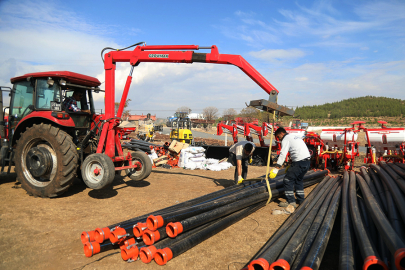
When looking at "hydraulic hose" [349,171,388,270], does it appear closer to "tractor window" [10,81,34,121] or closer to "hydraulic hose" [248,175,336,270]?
"hydraulic hose" [248,175,336,270]

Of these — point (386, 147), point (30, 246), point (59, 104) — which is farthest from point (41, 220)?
point (386, 147)

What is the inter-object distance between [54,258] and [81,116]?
142 inches

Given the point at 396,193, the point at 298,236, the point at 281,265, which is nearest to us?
the point at 281,265

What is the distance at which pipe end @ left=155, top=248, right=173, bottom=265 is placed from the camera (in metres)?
2.92

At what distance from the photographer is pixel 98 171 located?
4.81m

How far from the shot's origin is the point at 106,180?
4.60m

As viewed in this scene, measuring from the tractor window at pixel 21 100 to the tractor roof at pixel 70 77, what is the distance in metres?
0.17

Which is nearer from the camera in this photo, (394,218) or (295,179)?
(394,218)

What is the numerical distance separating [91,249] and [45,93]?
397 centimetres

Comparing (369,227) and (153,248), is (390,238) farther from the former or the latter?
(153,248)

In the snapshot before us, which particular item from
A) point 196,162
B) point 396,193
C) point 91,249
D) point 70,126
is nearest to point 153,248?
point 91,249

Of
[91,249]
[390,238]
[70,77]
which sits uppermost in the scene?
[70,77]

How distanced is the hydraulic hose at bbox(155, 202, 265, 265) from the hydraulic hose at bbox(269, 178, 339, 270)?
104 centimetres

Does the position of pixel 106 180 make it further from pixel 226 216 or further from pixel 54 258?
pixel 226 216
